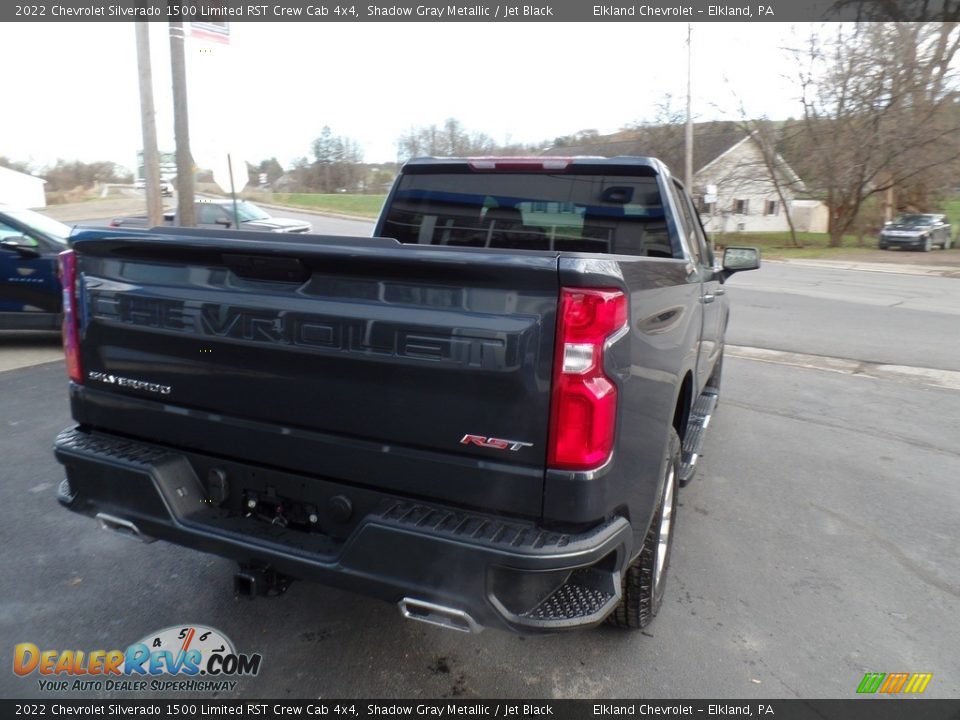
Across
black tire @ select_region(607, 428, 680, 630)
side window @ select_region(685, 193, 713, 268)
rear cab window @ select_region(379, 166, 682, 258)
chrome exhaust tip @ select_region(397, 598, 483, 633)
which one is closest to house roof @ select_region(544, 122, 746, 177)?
side window @ select_region(685, 193, 713, 268)

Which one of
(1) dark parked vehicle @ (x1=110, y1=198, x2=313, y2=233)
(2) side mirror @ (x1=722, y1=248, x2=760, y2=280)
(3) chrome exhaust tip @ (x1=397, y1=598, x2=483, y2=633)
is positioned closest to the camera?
(3) chrome exhaust tip @ (x1=397, y1=598, x2=483, y2=633)

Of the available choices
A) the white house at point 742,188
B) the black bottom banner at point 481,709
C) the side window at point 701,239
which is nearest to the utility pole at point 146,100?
the side window at point 701,239

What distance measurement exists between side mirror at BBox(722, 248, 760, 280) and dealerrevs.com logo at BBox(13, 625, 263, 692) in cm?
398

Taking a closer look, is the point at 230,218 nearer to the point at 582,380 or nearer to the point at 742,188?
the point at 582,380

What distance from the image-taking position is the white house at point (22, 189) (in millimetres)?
37809

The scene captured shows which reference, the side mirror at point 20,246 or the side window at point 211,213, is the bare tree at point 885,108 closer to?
the side window at point 211,213

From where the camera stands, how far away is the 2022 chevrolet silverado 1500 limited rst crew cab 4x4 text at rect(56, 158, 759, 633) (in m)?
2.12

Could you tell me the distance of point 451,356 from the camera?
7.11 ft

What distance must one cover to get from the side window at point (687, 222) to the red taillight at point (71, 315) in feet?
9.76

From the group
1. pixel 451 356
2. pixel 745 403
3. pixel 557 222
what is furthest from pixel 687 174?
pixel 451 356

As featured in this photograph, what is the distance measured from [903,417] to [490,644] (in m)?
5.38

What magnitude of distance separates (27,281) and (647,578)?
787 centimetres

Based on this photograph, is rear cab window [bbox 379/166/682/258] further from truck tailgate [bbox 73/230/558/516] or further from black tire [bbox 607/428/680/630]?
truck tailgate [bbox 73/230/558/516]

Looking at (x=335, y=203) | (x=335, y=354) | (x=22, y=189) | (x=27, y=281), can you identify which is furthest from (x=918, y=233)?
(x=22, y=189)
